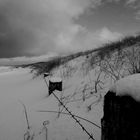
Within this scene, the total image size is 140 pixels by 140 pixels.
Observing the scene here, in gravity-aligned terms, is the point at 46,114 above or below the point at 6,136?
above

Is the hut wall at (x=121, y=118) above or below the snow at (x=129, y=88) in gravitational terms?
below

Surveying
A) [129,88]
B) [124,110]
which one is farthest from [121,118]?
[129,88]

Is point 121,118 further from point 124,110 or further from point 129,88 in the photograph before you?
point 129,88

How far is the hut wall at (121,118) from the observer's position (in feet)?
2.11

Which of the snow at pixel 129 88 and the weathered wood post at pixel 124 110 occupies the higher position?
the snow at pixel 129 88

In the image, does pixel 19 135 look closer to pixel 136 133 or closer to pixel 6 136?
pixel 6 136

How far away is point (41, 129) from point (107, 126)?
105cm

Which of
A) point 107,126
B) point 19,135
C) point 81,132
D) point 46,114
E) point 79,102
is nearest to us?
point 107,126

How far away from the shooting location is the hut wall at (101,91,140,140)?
25.3 inches

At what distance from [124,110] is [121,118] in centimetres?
6

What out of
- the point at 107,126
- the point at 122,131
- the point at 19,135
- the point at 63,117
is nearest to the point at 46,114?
the point at 63,117

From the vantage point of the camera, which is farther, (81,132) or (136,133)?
(81,132)

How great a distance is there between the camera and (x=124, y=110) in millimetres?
684

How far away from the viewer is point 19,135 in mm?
1642
